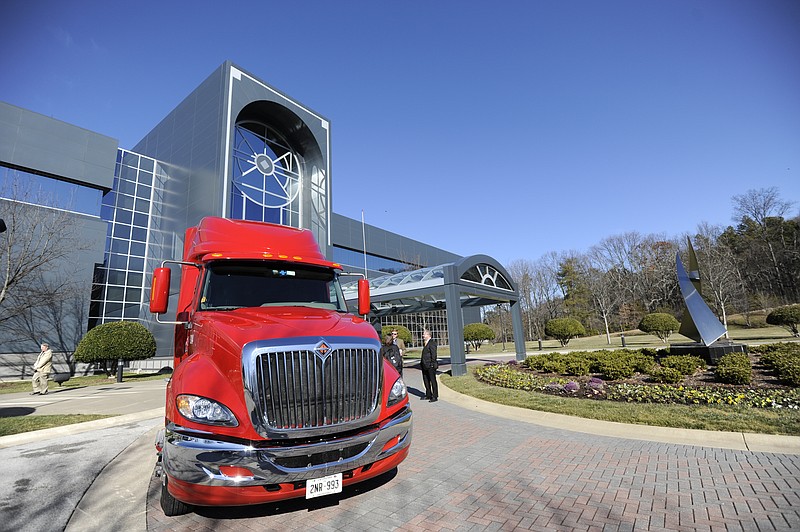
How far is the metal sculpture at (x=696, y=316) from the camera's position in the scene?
11.0 metres

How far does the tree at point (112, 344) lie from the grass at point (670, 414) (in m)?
18.4

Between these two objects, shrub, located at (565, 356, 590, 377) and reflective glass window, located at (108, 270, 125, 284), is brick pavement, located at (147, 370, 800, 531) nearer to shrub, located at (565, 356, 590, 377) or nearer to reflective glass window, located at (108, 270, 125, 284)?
shrub, located at (565, 356, 590, 377)

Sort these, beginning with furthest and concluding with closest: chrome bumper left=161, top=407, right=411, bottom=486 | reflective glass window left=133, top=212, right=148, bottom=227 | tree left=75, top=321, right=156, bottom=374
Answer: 1. reflective glass window left=133, top=212, right=148, bottom=227
2. tree left=75, top=321, right=156, bottom=374
3. chrome bumper left=161, top=407, right=411, bottom=486

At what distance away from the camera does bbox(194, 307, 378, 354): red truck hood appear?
3098mm

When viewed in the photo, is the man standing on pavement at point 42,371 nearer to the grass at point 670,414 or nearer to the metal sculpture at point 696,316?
the grass at point 670,414

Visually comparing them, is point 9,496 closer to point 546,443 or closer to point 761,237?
point 546,443

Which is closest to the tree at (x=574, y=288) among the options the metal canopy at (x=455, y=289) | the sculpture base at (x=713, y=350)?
the metal canopy at (x=455, y=289)

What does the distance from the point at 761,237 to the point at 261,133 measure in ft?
213

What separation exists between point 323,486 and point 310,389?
0.74 meters

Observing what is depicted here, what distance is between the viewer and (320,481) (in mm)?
2824

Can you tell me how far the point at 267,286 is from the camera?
4.64m

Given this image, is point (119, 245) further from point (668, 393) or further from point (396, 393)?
point (668, 393)

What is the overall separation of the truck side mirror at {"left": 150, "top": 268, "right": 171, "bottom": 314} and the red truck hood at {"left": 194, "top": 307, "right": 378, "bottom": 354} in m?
0.73

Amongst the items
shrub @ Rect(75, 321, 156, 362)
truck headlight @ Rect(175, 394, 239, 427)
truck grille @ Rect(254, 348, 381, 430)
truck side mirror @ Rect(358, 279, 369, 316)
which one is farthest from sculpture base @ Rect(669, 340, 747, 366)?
shrub @ Rect(75, 321, 156, 362)
